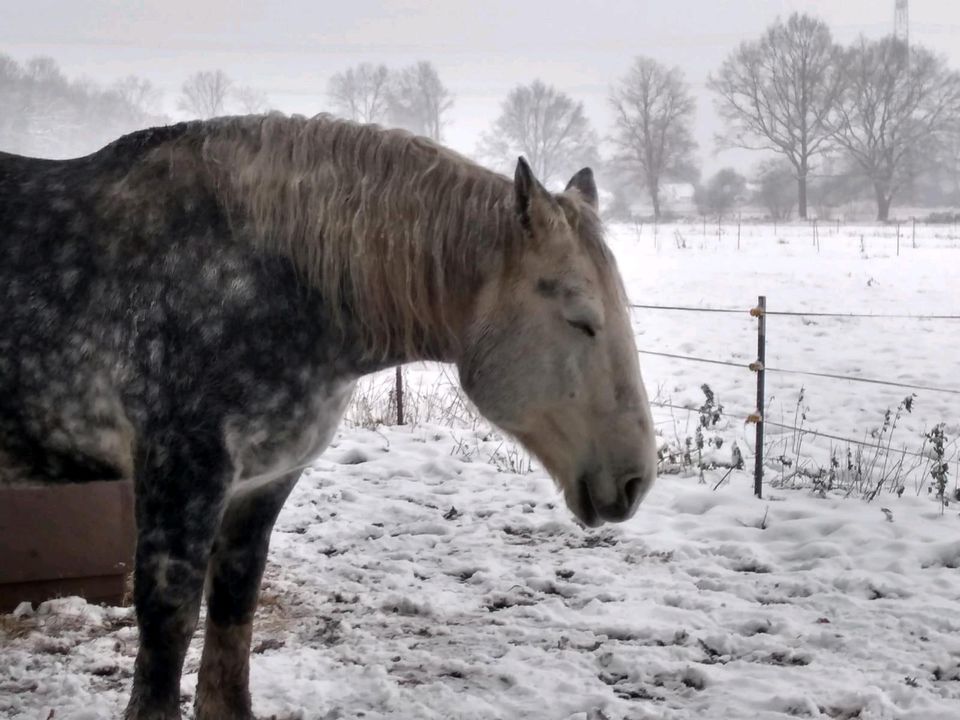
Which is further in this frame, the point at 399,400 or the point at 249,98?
the point at 249,98

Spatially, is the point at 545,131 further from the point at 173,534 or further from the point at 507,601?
the point at 173,534

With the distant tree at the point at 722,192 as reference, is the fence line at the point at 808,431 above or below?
below

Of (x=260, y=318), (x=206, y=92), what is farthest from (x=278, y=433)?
(x=206, y=92)

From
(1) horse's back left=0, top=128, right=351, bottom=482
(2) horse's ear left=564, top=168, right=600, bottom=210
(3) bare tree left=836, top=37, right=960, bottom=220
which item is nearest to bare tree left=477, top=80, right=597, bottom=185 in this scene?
(3) bare tree left=836, top=37, right=960, bottom=220

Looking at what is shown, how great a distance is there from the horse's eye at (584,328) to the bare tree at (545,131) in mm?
4305

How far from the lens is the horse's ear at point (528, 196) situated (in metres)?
1.91

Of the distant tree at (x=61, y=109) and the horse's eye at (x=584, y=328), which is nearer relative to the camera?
the horse's eye at (x=584, y=328)

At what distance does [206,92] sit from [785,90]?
412 cm

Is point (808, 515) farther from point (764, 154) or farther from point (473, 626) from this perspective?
point (764, 154)

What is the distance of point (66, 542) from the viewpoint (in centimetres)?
321

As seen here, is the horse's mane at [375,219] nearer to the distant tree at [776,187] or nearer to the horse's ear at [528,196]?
the horse's ear at [528,196]

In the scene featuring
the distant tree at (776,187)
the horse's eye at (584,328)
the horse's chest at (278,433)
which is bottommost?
the horse's chest at (278,433)

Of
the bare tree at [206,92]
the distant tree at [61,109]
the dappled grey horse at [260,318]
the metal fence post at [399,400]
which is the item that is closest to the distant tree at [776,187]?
the metal fence post at [399,400]

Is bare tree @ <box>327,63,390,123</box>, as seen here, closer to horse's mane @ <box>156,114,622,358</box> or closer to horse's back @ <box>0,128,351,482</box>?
horse's mane @ <box>156,114,622,358</box>
